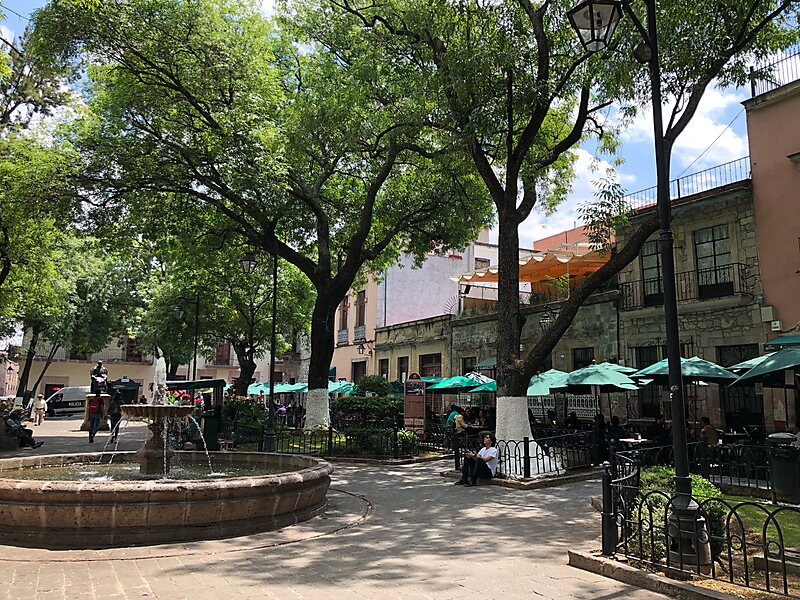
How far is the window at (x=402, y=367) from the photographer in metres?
33.6

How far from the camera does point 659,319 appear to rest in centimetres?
2000

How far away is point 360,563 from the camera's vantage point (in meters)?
6.55

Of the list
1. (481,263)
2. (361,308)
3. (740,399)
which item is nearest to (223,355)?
(361,308)

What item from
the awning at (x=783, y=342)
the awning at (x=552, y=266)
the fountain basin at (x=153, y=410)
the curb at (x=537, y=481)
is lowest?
the curb at (x=537, y=481)

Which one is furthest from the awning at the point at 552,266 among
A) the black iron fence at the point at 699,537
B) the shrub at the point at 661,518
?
the black iron fence at the point at 699,537

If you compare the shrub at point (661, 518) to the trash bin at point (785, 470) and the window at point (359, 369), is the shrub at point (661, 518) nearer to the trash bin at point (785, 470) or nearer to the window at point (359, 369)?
the trash bin at point (785, 470)

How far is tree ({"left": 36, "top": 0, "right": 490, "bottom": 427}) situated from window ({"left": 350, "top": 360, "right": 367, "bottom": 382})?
1752 centimetres

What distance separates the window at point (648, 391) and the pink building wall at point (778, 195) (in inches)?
162

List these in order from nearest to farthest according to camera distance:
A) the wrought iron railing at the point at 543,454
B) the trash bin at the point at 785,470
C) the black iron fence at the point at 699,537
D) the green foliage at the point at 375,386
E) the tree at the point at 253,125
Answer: the black iron fence at the point at 699,537
the trash bin at the point at 785,470
the wrought iron railing at the point at 543,454
the tree at the point at 253,125
the green foliage at the point at 375,386

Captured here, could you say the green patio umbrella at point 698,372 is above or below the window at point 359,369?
below

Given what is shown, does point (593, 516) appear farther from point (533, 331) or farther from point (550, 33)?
point (533, 331)

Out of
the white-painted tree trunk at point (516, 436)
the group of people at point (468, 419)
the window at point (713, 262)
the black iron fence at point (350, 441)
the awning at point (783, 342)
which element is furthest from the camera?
the window at point (713, 262)

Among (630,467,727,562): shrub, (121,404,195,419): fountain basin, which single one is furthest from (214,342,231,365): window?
(630,467,727,562): shrub

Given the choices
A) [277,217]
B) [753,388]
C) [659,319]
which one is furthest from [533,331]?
[277,217]
